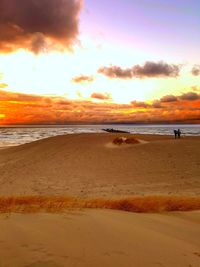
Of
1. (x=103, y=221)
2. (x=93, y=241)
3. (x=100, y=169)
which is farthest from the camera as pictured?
(x=100, y=169)

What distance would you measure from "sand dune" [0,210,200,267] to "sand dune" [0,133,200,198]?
6.39m

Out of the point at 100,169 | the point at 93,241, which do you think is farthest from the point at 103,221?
the point at 100,169

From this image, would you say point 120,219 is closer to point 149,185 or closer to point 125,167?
point 149,185

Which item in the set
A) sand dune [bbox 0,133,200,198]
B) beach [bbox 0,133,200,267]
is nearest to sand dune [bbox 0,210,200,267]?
beach [bbox 0,133,200,267]

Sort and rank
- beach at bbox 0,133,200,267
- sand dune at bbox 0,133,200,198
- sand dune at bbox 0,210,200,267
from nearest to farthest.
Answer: sand dune at bbox 0,210,200,267 < beach at bbox 0,133,200,267 < sand dune at bbox 0,133,200,198

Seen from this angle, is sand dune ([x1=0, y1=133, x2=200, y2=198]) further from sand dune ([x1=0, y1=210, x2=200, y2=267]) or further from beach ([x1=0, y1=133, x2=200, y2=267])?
sand dune ([x1=0, y1=210, x2=200, y2=267])

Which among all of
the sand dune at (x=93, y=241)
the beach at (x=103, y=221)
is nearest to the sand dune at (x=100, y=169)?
the beach at (x=103, y=221)

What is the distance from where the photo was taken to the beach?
459 centimetres

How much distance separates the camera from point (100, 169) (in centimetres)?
2045

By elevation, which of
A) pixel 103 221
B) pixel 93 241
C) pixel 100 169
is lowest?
pixel 100 169

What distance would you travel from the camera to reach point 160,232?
257 inches

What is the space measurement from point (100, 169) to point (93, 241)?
15.3m

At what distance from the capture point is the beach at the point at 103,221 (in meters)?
4.59

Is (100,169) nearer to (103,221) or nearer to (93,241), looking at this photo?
(103,221)
